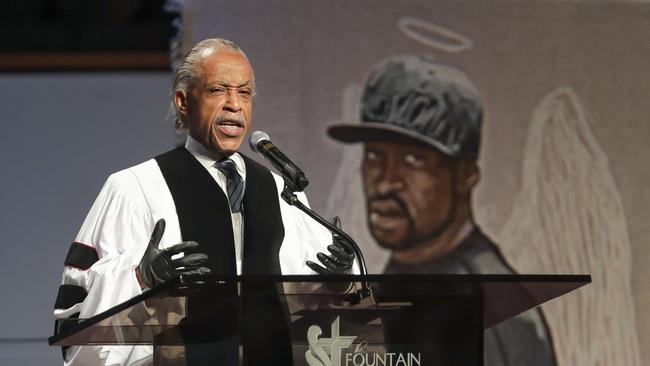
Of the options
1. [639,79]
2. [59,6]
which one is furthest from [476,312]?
[59,6]

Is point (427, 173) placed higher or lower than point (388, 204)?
higher

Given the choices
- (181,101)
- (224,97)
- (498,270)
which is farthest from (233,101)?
(498,270)

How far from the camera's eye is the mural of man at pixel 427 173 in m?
4.23

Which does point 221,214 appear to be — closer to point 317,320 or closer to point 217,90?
point 217,90

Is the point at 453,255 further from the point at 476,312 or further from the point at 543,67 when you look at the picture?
the point at 476,312

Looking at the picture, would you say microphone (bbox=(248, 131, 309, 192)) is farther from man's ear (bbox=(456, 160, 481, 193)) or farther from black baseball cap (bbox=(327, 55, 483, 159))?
man's ear (bbox=(456, 160, 481, 193))

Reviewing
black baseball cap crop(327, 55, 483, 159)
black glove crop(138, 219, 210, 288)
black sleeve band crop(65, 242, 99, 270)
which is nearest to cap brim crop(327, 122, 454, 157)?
black baseball cap crop(327, 55, 483, 159)

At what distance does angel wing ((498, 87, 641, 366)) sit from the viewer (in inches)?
167

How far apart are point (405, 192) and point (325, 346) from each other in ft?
7.86

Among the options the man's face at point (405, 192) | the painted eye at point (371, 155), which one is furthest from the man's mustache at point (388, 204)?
the painted eye at point (371, 155)

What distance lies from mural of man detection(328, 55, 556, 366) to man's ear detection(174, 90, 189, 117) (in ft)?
5.95

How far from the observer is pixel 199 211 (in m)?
2.34

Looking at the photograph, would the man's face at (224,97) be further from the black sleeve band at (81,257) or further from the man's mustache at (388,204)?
the man's mustache at (388,204)

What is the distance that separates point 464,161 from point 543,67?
45cm
